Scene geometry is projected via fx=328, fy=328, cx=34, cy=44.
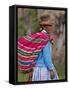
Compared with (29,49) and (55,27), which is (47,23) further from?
(29,49)

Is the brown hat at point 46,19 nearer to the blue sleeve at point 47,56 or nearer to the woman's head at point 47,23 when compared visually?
the woman's head at point 47,23

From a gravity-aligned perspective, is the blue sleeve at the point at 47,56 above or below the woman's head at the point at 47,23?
below

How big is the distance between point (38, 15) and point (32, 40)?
0.19 metres

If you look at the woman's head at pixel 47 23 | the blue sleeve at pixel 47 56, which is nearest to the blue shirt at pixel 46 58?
the blue sleeve at pixel 47 56

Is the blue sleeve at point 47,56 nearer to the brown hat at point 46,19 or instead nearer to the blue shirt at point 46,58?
the blue shirt at point 46,58

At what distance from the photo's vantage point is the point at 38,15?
7.95 ft

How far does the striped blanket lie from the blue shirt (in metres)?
0.03

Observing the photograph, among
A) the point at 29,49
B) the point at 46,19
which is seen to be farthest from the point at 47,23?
the point at 29,49

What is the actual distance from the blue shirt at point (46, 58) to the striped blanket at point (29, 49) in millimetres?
30

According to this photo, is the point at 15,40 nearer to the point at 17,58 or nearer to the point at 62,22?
the point at 17,58

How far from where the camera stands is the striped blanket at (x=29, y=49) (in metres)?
2.37

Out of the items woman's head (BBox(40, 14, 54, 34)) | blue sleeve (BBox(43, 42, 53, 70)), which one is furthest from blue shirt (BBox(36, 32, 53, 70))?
woman's head (BBox(40, 14, 54, 34))

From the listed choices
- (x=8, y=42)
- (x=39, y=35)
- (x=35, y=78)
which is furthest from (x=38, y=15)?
(x=35, y=78)

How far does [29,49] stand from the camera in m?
2.39
